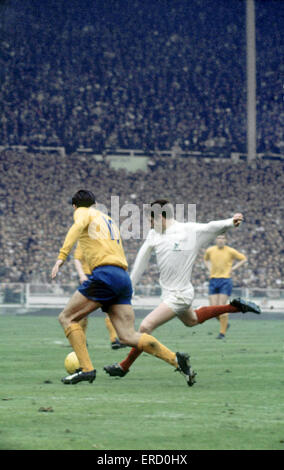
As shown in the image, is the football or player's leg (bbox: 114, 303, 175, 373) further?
the football

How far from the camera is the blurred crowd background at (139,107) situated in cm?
3609

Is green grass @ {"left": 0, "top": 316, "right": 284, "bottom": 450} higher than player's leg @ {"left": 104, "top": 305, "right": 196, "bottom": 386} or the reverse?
the reverse

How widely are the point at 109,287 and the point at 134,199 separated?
27832 millimetres

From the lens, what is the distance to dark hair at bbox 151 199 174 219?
30.9ft

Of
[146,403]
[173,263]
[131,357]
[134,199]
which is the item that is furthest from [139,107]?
[146,403]

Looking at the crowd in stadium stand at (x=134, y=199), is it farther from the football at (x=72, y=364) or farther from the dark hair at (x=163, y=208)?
the dark hair at (x=163, y=208)

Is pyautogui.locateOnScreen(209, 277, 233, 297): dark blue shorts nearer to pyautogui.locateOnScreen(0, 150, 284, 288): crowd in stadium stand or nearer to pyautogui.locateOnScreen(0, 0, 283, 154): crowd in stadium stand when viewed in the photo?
pyautogui.locateOnScreen(0, 150, 284, 288): crowd in stadium stand

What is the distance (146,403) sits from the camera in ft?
25.4

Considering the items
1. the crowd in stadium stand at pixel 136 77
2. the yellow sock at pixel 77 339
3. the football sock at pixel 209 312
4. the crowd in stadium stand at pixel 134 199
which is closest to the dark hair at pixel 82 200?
the yellow sock at pixel 77 339

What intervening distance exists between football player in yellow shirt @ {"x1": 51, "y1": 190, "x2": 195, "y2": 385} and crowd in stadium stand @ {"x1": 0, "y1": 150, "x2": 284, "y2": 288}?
865 inches

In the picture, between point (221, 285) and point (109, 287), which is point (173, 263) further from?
point (221, 285)

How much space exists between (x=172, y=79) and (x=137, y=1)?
190 inches

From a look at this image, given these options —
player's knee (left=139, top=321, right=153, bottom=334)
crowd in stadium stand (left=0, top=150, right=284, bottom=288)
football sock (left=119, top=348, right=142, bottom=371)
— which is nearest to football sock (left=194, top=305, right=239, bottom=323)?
player's knee (left=139, top=321, right=153, bottom=334)

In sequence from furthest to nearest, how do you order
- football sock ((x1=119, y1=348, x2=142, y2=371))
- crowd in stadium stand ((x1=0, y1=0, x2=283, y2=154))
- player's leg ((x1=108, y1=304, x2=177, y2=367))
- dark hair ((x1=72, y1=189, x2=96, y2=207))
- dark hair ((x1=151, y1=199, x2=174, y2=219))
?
crowd in stadium stand ((x1=0, y1=0, x2=283, y2=154)) → dark hair ((x1=151, y1=199, x2=174, y2=219)) → football sock ((x1=119, y1=348, x2=142, y2=371)) → dark hair ((x1=72, y1=189, x2=96, y2=207)) → player's leg ((x1=108, y1=304, x2=177, y2=367))
